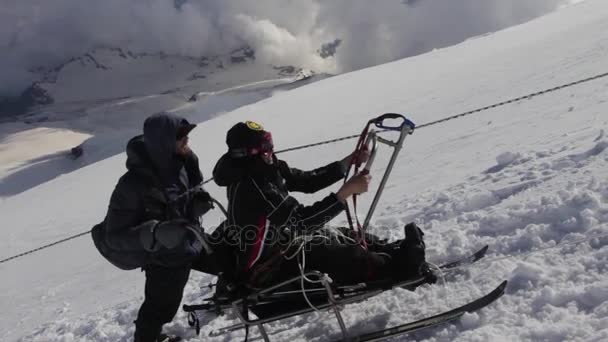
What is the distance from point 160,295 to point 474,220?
239 cm

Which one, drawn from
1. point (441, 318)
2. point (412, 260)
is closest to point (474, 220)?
point (412, 260)

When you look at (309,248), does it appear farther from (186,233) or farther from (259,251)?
(186,233)

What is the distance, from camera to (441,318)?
3264 mm

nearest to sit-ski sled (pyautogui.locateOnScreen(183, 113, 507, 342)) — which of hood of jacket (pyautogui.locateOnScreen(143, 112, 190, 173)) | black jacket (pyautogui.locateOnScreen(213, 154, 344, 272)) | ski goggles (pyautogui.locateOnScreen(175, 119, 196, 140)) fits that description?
black jacket (pyautogui.locateOnScreen(213, 154, 344, 272))

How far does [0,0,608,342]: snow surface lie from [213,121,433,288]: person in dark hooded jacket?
0.33m

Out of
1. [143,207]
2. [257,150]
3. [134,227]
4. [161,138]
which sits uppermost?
[161,138]

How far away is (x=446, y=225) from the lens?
4.52m

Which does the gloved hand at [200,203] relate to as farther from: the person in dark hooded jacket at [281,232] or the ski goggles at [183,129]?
the ski goggles at [183,129]

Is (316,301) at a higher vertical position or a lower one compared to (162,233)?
lower

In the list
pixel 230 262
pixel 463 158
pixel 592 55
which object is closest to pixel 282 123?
pixel 592 55

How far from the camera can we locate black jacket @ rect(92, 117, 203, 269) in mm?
3387

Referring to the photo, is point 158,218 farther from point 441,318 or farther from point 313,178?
point 441,318

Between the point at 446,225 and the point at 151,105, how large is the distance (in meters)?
191

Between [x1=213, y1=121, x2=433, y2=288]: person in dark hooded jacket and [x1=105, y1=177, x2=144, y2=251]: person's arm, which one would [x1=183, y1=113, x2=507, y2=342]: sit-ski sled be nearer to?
[x1=213, y1=121, x2=433, y2=288]: person in dark hooded jacket
